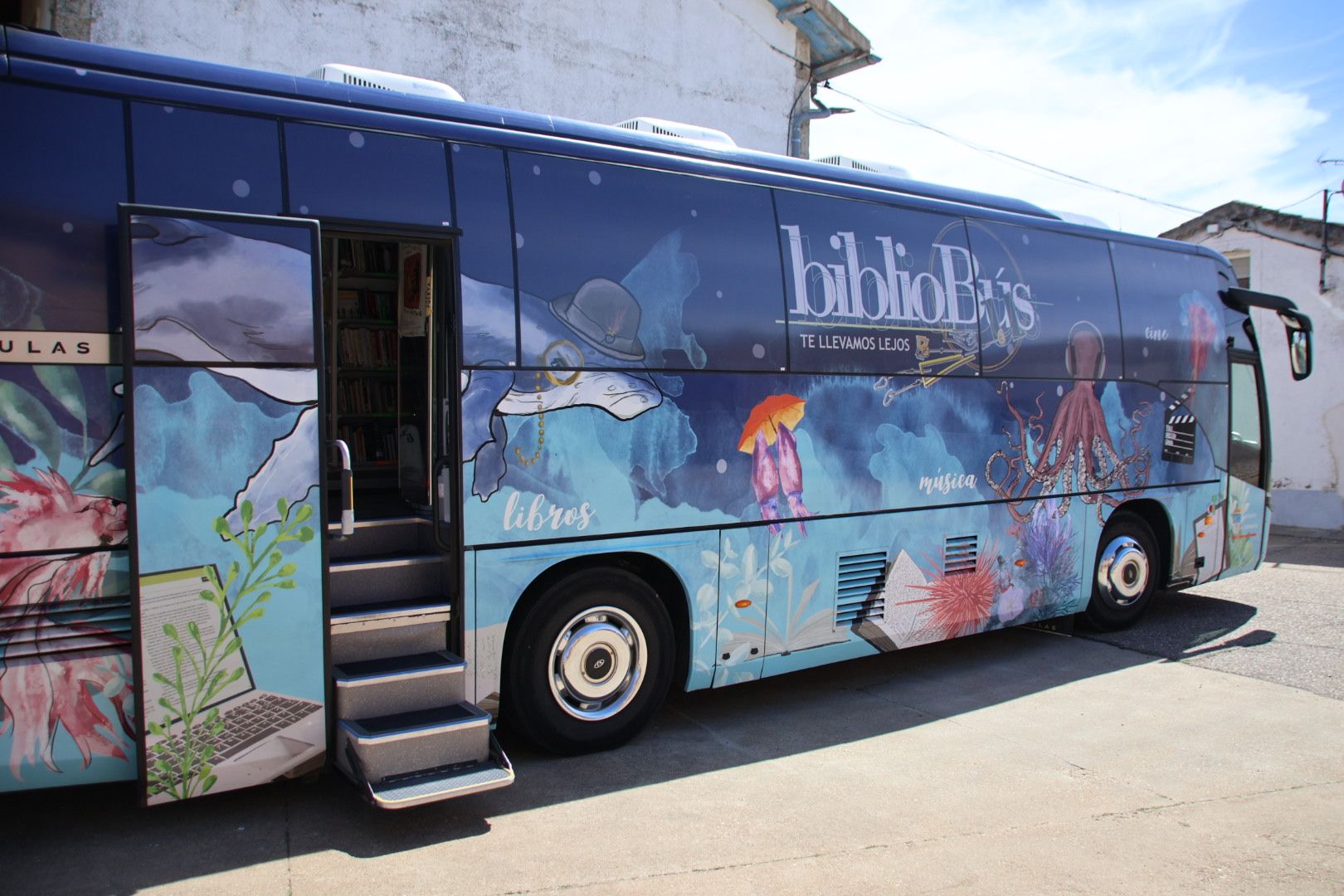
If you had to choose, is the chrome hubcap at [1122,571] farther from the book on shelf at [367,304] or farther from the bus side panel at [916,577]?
the book on shelf at [367,304]

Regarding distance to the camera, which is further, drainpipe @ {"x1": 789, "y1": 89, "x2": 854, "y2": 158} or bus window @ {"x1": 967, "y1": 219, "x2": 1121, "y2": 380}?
drainpipe @ {"x1": 789, "y1": 89, "x2": 854, "y2": 158}

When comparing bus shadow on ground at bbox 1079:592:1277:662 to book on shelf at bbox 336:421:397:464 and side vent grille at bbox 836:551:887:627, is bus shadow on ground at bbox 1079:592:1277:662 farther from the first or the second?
book on shelf at bbox 336:421:397:464

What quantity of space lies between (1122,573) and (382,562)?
21.5 ft

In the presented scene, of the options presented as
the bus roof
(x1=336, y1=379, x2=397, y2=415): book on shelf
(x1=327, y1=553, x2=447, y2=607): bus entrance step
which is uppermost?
the bus roof

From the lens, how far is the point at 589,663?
546 centimetres

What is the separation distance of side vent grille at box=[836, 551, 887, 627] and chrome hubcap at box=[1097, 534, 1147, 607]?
292cm

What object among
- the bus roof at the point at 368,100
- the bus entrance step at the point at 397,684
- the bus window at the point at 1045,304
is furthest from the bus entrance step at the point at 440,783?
the bus window at the point at 1045,304

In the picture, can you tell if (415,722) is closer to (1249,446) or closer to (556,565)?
(556,565)

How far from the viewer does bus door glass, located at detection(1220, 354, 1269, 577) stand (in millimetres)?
9383

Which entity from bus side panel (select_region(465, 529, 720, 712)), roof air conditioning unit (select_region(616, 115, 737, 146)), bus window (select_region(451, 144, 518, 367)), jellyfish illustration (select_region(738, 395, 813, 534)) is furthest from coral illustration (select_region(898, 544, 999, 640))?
bus window (select_region(451, 144, 518, 367))

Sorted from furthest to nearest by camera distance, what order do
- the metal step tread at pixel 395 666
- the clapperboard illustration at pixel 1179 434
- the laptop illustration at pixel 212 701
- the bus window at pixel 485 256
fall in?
the clapperboard illustration at pixel 1179 434 < the bus window at pixel 485 256 < the metal step tread at pixel 395 666 < the laptop illustration at pixel 212 701

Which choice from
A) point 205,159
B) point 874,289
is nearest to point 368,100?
point 205,159

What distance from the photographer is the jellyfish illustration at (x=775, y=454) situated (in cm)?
594

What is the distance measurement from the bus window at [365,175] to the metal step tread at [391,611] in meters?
1.88
